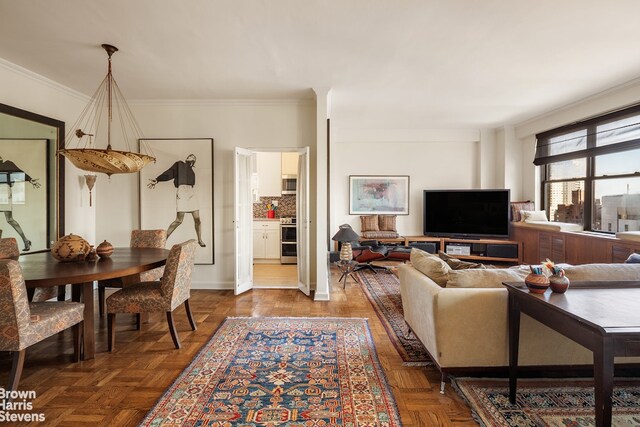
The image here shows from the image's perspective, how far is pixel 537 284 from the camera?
183 centimetres

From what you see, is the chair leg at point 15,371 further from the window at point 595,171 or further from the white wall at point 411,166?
the window at point 595,171

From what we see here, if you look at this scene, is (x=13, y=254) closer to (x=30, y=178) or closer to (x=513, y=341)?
(x=30, y=178)

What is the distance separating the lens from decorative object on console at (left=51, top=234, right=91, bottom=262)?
110 inches

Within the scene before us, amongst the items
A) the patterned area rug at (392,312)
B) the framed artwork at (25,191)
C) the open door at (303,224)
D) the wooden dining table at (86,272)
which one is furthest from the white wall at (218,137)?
the patterned area rug at (392,312)

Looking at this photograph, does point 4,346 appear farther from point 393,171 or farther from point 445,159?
point 445,159

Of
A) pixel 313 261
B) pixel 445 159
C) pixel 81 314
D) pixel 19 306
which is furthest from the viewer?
pixel 445 159

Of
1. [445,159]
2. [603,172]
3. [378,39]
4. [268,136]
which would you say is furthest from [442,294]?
[445,159]

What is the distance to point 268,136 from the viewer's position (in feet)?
15.5

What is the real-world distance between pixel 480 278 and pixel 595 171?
A: 412cm

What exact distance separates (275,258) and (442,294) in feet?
16.8

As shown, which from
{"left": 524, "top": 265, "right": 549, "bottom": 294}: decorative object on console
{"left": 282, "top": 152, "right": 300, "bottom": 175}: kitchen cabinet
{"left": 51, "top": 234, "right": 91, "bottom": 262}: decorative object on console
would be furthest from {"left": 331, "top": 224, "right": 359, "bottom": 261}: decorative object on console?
{"left": 282, "top": 152, "right": 300, "bottom": 175}: kitchen cabinet

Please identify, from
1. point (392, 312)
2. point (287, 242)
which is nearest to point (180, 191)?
point (287, 242)

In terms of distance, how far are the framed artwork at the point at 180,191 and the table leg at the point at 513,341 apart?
3.91 m

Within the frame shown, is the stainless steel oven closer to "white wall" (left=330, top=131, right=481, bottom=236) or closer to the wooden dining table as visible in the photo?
"white wall" (left=330, top=131, right=481, bottom=236)
